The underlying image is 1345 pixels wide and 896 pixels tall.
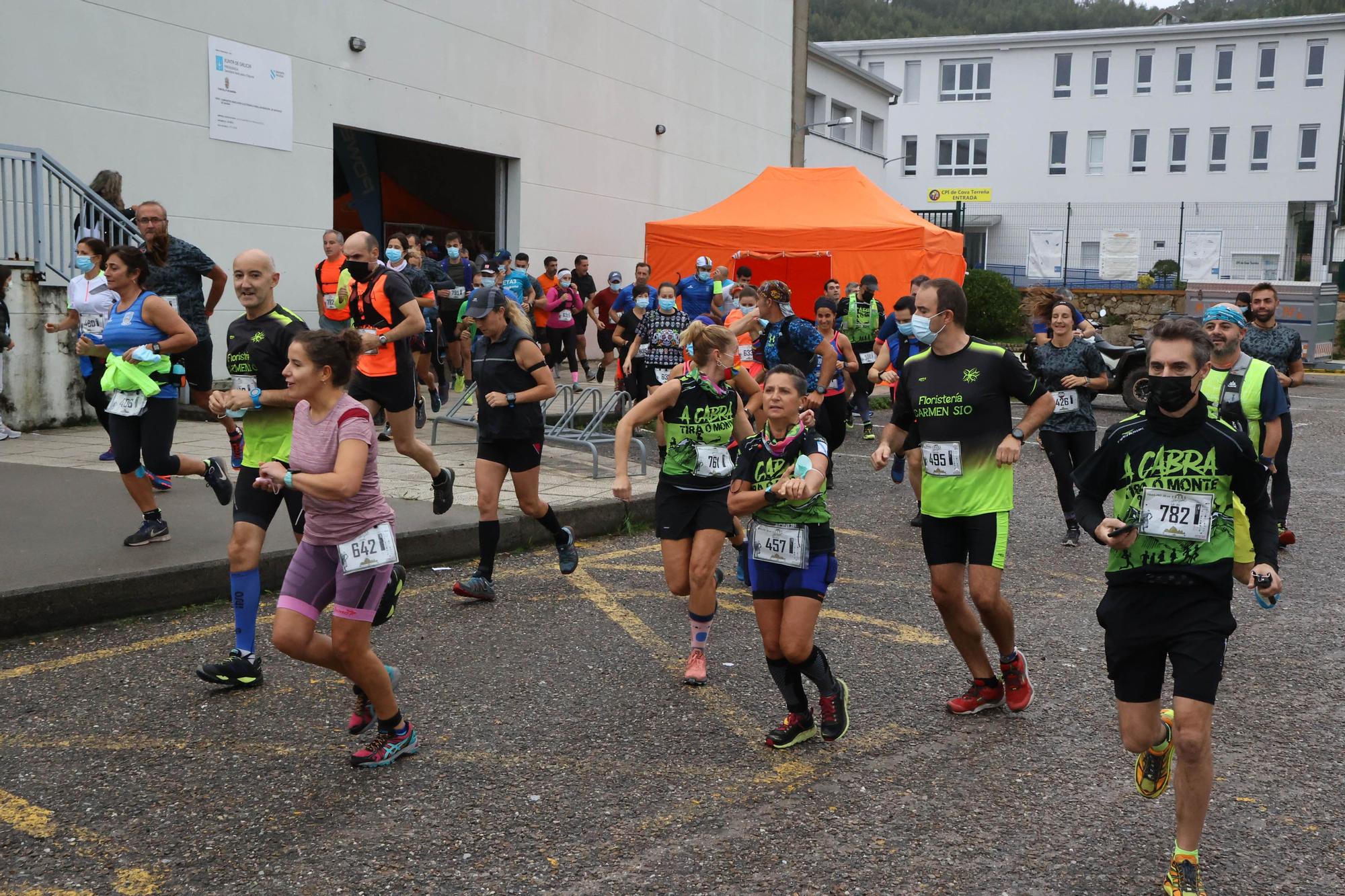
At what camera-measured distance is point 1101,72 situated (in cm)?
5362

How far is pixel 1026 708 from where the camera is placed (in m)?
5.26

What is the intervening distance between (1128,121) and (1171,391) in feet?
180

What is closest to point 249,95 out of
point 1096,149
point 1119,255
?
point 1119,255

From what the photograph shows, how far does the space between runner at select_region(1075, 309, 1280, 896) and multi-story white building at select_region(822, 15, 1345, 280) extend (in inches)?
1654

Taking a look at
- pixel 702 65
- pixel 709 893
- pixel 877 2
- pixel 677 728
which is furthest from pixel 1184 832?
pixel 877 2

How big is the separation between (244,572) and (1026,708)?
3.46 meters

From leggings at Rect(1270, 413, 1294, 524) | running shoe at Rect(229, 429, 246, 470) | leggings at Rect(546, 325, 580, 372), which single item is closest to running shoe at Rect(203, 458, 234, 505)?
running shoe at Rect(229, 429, 246, 470)

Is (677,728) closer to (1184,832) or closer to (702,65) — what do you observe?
(1184,832)

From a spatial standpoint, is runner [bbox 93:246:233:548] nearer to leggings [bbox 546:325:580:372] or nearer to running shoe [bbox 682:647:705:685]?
running shoe [bbox 682:647:705:685]

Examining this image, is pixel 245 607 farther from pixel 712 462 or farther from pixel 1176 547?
pixel 1176 547

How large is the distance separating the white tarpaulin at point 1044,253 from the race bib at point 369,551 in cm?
4021

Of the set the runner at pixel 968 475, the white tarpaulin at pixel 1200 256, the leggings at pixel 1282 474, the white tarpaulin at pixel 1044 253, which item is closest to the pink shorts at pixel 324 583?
the runner at pixel 968 475

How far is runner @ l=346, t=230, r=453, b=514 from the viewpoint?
24.9ft

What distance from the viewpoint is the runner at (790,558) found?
4715mm
